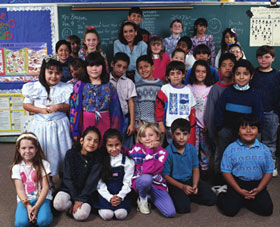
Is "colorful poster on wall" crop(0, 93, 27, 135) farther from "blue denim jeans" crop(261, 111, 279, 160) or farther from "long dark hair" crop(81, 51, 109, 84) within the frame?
"blue denim jeans" crop(261, 111, 279, 160)

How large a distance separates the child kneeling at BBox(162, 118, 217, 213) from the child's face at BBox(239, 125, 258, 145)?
419 millimetres

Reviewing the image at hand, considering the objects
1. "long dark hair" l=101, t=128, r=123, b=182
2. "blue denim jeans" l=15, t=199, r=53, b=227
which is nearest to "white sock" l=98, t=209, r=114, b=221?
"long dark hair" l=101, t=128, r=123, b=182

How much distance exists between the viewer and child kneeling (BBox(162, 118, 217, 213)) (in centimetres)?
248

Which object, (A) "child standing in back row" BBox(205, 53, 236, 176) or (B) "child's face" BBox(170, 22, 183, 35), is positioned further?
(B) "child's face" BBox(170, 22, 183, 35)

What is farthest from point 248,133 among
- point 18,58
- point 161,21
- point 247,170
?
point 18,58

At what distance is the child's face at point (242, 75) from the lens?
2629mm

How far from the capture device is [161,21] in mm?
4445

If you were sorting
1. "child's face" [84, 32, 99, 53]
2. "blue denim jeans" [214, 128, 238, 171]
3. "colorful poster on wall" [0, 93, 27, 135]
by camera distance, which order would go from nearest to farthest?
1. "blue denim jeans" [214, 128, 238, 171]
2. "child's face" [84, 32, 99, 53]
3. "colorful poster on wall" [0, 93, 27, 135]

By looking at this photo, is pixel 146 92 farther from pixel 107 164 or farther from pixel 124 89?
pixel 107 164

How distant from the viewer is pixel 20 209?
219 cm

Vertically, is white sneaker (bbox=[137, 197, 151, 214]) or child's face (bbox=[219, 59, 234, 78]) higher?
child's face (bbox=[219, 59, 234, 78])

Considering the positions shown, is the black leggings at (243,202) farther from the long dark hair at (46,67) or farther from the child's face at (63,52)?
the child's face at (63,52)

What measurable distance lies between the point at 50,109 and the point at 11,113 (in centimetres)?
229

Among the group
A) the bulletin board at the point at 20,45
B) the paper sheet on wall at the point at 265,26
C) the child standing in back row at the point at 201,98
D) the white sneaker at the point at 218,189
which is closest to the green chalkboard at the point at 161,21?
the paper sheet on wall at the point at 265,26
